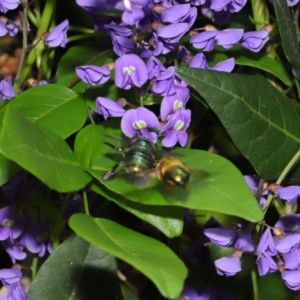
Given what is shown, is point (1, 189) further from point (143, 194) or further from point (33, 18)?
point (143, 194)

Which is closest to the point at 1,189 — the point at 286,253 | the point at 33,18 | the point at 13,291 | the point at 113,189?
the point at 13,291

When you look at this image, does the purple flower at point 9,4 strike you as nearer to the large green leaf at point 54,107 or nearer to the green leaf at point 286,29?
the large green leaf at point 54,107

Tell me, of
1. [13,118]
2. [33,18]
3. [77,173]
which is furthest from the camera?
[33,18]

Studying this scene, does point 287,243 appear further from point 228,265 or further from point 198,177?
point 198,177

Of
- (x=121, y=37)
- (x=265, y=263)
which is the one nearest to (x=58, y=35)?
(x=121, y=37)

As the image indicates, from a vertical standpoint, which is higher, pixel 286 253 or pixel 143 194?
pixel 143 194

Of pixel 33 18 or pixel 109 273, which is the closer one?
pixel 109 273
